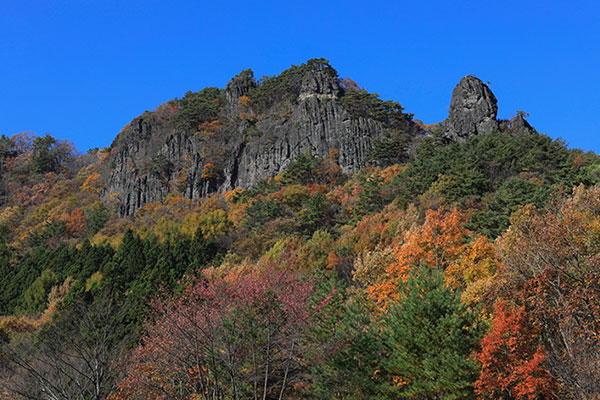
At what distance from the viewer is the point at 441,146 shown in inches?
2012

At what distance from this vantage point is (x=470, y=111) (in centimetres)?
5306

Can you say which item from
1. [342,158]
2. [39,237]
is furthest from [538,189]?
[39,237]

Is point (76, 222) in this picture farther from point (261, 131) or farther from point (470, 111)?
point (470, 111)

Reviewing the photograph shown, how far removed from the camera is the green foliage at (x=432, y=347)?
16359 millimetres

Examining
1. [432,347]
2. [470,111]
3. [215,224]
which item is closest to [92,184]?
[215,224]

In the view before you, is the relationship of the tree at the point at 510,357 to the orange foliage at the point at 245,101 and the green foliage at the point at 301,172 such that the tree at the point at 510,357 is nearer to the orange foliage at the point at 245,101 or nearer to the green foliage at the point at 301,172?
the green foliage at the point at 301,172

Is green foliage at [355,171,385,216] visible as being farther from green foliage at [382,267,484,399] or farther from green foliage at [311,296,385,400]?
green foliage at [382,267,484,399]

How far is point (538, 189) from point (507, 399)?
62.3 feet

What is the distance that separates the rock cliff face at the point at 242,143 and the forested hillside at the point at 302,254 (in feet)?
1.00

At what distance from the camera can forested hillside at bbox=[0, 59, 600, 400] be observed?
16.2 m

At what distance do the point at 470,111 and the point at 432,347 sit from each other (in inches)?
1608

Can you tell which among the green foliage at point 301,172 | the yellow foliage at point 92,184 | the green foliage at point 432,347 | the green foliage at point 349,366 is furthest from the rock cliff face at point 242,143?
the green foliage at point 432,347

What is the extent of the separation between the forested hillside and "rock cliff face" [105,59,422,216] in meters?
0.30

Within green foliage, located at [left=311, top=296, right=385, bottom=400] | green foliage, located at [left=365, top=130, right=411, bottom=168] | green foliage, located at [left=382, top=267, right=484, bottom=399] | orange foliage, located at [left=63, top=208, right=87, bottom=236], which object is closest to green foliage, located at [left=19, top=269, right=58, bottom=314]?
orange foliage, located at [left=63, top=208, right=87, bottom=236]
